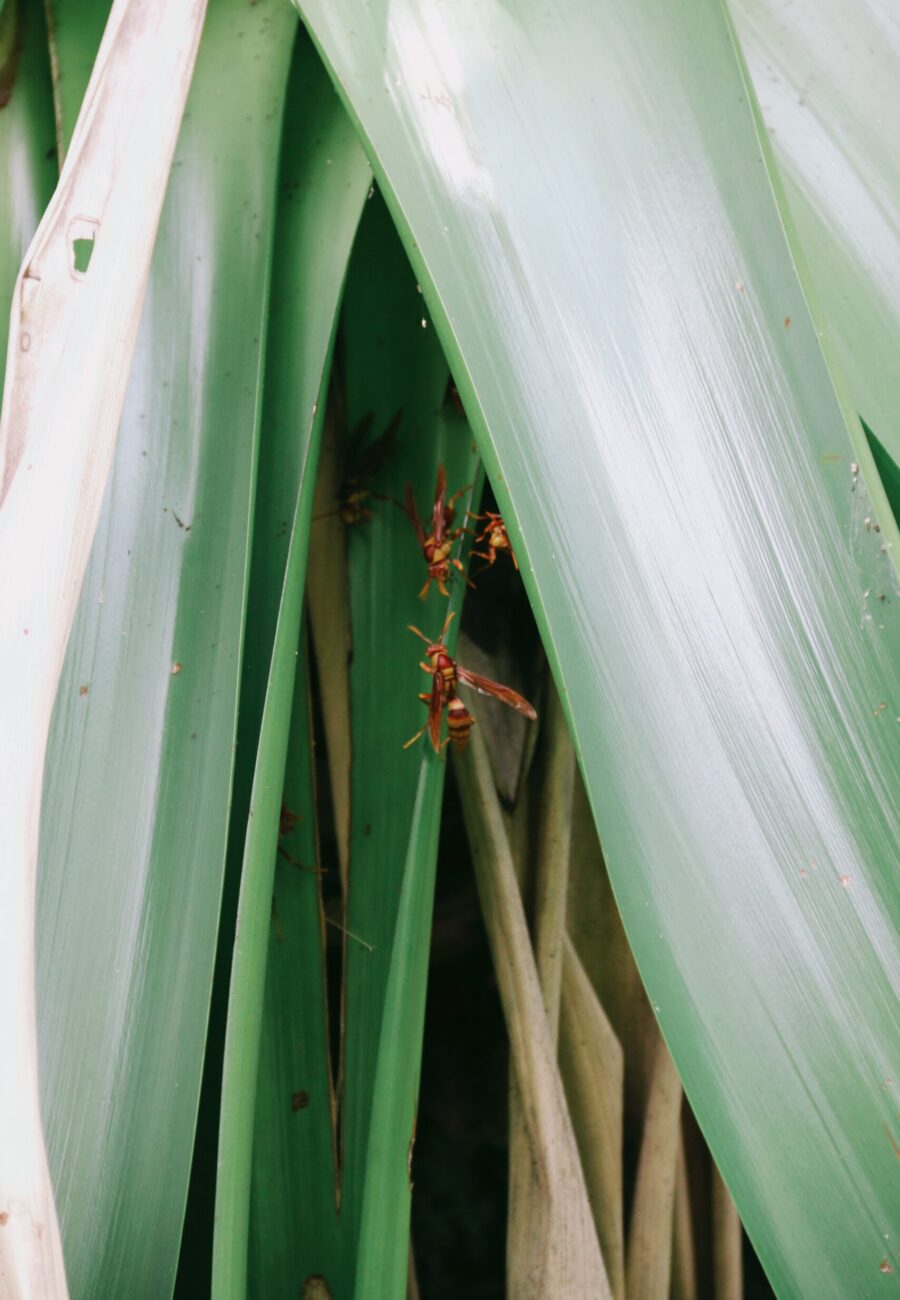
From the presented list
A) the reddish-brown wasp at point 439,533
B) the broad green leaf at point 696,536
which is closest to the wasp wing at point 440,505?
the reddish-brown wasp at point 439,533

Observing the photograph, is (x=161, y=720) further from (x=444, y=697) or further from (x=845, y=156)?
(x=845, y=156)

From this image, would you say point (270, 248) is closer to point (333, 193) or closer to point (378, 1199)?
point (333, 193)

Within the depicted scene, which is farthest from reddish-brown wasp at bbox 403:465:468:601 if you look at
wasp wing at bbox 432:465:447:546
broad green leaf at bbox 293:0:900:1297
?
broad green leaf at bbox 293:0:900:1297

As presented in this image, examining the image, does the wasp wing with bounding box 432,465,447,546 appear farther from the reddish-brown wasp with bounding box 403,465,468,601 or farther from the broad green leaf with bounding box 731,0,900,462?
the broad green leaf with bounding box 731,0,900,462

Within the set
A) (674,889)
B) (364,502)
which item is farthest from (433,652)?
(674,889)

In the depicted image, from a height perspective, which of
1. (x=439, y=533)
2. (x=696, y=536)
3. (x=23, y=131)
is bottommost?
(x=696, y=536)

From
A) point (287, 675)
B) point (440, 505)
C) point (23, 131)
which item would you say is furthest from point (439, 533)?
point (23, 131)
